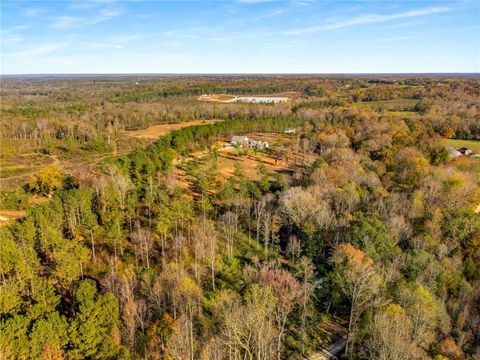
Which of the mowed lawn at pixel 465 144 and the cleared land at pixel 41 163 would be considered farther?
the mowed lawn at pixel 465 144

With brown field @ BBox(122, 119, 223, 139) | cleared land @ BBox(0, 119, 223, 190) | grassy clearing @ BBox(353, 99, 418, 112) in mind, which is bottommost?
cleared land @ BBox(0, 119, 223, 190)

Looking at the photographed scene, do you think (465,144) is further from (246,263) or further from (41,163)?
(41,163)

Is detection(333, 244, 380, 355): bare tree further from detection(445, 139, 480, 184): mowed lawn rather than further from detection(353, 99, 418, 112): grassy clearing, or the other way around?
detection(353, 99, 418, 112): grassy clearing

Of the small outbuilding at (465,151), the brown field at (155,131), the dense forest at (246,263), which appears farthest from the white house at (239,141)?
the small outbuilding at (465,151)

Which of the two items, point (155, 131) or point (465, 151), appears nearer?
point (465, 151)

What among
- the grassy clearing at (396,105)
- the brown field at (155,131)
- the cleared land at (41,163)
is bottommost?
the cleared land at (41,163)

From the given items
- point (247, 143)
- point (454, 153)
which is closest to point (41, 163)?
point (247, 143)

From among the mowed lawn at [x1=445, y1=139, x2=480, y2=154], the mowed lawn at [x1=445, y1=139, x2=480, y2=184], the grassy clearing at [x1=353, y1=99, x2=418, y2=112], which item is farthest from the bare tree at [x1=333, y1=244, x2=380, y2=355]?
the grassy clearing at [x1=353, y1=99, x2=418, y2=112]

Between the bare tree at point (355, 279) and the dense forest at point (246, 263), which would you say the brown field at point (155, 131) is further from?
the bare tree at point (355, 279)

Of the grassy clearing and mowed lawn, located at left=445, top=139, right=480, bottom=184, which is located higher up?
the grassy clearing
